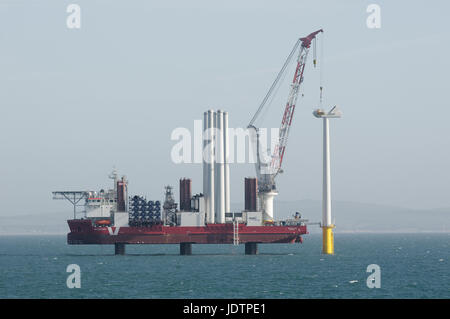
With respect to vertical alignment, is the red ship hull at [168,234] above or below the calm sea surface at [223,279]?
above

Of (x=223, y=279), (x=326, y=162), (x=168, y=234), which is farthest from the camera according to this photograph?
(x=168, y=234)

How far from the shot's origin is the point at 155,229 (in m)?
145

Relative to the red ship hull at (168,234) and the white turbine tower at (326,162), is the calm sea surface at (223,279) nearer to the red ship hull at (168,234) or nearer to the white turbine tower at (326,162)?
the red ship hull at (168,234)

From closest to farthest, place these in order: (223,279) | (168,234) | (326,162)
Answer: (223,279), (326,162), (168,234)

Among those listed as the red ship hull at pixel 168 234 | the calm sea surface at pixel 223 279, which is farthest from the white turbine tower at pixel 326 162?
the red ship hull at pixel 168 234

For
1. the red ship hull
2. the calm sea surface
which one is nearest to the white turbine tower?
the calm sea surface

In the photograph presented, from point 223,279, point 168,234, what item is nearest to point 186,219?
point 168,234

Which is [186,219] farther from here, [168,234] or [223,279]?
[223,279]

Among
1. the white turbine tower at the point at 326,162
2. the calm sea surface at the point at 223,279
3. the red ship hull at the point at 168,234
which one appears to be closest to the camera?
the calm sea surface at the point at 223,279

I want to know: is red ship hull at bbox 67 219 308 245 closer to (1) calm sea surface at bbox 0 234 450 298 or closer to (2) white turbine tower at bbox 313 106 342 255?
(1) calm sea surface at bbox 0 234 450 298

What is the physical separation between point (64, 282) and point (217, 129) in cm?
4922
